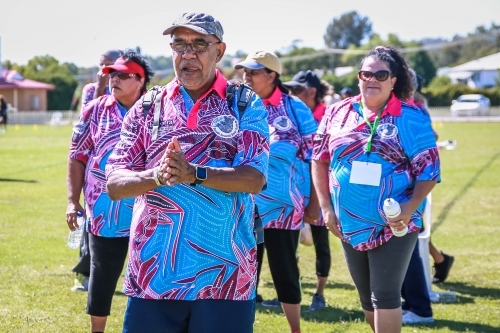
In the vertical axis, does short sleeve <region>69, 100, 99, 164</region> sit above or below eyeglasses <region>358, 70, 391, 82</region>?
below

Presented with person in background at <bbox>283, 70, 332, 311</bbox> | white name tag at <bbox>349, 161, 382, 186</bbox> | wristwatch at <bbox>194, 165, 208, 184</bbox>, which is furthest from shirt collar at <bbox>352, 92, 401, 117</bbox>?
person in background at <bbox>283, 70, 332, 311</bbox>

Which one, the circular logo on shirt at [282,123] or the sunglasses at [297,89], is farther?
the sunglasses at [297,89]

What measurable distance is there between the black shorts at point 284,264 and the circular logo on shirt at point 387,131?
1.55 meters

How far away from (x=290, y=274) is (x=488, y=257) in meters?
4.92

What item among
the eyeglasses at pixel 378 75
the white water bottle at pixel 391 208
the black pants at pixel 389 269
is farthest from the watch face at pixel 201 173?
the eyeglasses at pixel 378 75

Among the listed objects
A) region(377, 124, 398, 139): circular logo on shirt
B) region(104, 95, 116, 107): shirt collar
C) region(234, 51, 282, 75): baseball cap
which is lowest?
region(377, 124, 398, 139): circular logo on shirt

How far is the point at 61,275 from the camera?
9.18 m

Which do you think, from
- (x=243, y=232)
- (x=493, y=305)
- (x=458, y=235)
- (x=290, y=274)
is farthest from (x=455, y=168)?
(x=243, y=232)

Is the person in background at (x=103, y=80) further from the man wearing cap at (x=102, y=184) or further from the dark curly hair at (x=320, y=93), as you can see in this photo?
the dark curly hair at (x=320, y=93)

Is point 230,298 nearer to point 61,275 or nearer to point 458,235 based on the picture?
point 61,275

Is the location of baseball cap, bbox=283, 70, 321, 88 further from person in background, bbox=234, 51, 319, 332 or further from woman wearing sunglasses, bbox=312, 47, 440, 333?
woman wearing sunglasses, bbox=312, 47, 440, 333

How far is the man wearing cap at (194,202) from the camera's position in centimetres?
370

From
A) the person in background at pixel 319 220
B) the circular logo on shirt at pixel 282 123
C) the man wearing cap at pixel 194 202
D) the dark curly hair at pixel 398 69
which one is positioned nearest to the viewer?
the man wearing cap at pixel 194 202

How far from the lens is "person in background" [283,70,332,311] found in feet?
26.5
